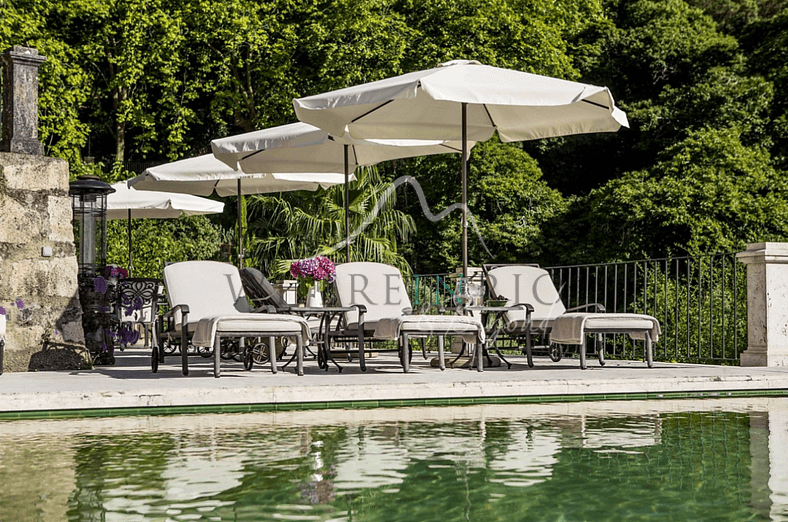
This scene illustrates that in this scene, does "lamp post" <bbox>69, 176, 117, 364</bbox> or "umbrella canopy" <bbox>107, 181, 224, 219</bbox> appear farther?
"umbrella canopy" <bbox>107, 181, 224, 219</bbox>

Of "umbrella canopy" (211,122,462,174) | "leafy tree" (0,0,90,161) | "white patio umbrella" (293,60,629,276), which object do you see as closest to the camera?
"white patio umbrella" (293,60,629,276)

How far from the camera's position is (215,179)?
39.9ft

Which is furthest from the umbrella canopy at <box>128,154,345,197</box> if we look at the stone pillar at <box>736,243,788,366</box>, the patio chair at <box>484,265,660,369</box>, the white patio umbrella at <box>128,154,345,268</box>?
the stone pillar at <box>736,243,788,366</box>

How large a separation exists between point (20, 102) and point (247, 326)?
128 inches

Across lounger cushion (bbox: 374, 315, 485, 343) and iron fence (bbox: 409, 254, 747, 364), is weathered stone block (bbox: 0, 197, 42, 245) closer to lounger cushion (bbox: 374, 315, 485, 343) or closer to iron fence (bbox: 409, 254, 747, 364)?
lounger cushion (bbox: 374, 315, 485, 343)

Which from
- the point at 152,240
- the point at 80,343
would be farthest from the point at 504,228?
the point at 80,343

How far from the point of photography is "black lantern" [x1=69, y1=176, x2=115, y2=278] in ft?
29.8

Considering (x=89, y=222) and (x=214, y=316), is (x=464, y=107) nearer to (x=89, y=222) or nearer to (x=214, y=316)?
(x=214, y=316)

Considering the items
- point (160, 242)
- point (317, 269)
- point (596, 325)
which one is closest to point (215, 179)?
point (317, 269)

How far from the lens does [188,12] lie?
23.1 metres

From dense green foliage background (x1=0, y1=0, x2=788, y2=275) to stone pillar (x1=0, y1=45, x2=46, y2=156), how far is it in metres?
10.6

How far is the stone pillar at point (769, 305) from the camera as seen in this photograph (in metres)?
8.73

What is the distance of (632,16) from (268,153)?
2071 centimetres

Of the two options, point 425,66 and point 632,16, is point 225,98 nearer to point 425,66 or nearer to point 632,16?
point 425,66
